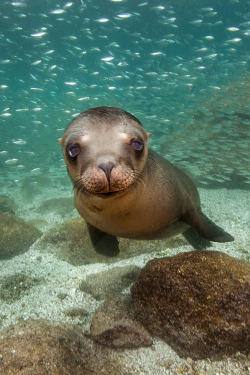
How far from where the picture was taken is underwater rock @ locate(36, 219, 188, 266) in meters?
4.87

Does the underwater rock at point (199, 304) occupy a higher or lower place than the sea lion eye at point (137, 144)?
lower

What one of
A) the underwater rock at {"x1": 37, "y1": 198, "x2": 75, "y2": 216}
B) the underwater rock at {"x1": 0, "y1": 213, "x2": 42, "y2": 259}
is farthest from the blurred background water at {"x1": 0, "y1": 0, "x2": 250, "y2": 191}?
the underwater rock at {"x1": 0, "y1": 213, "x2": 42, "y2": 259}

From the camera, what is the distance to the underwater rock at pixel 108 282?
3.43 m

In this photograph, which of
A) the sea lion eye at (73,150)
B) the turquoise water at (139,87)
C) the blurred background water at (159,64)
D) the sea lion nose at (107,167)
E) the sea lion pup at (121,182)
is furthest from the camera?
the blurred background water at (159,64)

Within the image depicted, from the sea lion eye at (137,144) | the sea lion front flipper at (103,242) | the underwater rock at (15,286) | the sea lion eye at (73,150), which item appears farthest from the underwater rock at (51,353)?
the sea lion eye at (137,144)

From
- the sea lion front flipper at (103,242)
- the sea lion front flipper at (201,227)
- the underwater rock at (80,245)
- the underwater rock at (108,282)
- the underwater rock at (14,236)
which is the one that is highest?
the sea lion front flipper at (201,227)

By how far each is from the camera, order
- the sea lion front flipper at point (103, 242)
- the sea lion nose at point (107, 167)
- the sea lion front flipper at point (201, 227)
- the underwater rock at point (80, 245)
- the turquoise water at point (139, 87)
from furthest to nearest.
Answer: the turquoise water at point (139, 87) → the underwater rock at point (80, 245) → the sea lion front flipper at point (103, 242) → the sea lion front flipper at point (201, 227) → the sea lion nose at point (107, 167)

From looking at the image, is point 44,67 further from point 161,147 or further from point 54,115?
point 161,147

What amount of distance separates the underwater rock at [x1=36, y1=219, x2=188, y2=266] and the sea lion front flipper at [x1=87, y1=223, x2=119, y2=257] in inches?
59.3

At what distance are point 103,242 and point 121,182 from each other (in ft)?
6.18

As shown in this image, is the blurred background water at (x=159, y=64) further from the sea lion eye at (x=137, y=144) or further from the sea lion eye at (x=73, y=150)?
the sea lion eye at (x=73, y=150)

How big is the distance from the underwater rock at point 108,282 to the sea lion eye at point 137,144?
219cm

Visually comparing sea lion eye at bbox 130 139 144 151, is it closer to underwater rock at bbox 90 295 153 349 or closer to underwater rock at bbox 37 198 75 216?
underwater rock at bbox 90 295 153 349

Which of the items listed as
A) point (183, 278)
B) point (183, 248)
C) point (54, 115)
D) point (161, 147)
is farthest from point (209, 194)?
point (54, 115)
